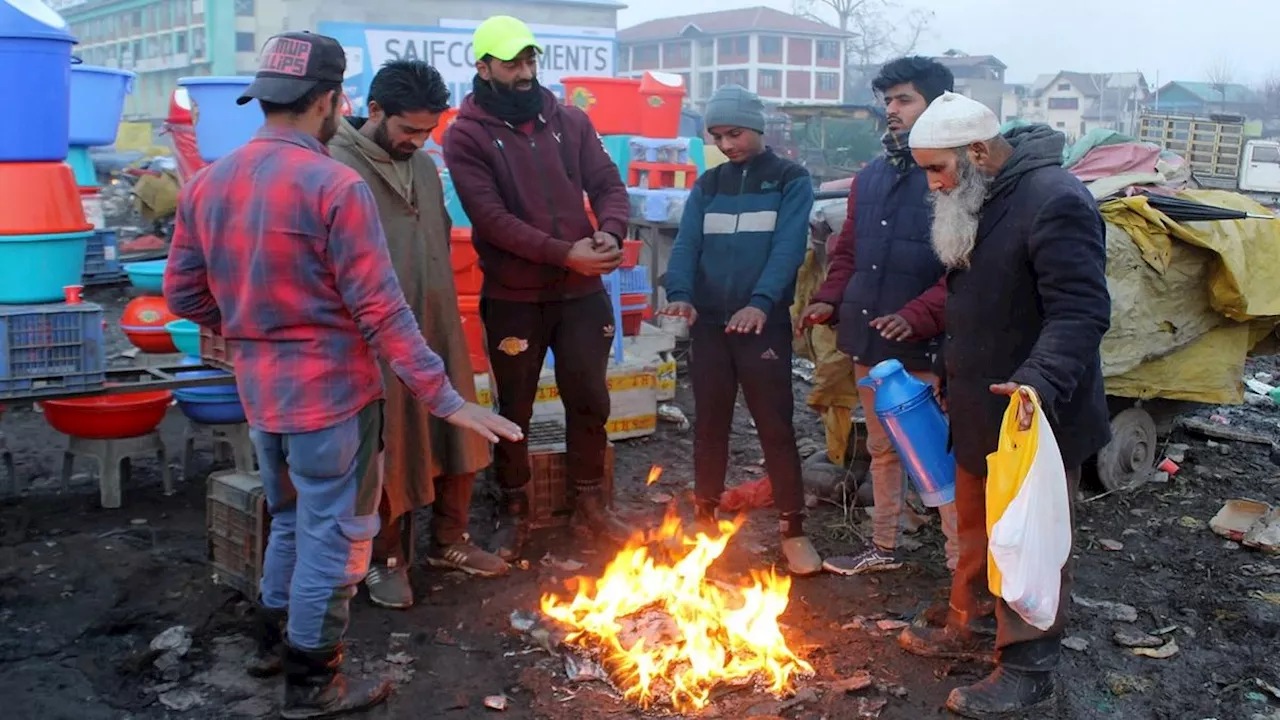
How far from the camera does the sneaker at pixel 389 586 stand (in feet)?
15.0

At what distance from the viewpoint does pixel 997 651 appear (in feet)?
12.4

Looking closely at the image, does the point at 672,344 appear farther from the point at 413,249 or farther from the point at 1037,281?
the point at 1037,281

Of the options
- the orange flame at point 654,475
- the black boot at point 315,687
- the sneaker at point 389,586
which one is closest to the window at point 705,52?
the orange flame at point 654,475

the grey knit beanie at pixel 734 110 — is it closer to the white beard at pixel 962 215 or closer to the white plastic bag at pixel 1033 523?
the white beard at pixel 962 215

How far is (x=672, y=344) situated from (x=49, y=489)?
3.89 m

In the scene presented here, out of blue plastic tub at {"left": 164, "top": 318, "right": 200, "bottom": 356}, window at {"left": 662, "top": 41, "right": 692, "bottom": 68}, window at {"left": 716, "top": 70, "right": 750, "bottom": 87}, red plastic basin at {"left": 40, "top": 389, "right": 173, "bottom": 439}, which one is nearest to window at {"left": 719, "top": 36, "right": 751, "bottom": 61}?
window at {"left": 716, "top": 70, "right": 750, "bottom": 87}

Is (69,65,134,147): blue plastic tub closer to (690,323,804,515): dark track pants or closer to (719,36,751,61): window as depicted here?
(690,323,804,515): dark track pants

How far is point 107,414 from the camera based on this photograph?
5555 mm

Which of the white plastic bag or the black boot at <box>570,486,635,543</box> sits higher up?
the white plastic bag

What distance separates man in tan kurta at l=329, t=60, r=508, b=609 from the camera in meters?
4.27

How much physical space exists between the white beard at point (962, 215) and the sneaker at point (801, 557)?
1.83 meters

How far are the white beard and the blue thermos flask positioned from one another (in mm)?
647

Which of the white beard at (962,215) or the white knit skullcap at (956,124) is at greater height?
the white knit skullcap at (956,124)

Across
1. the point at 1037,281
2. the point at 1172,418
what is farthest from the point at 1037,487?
the point at 1172,418
